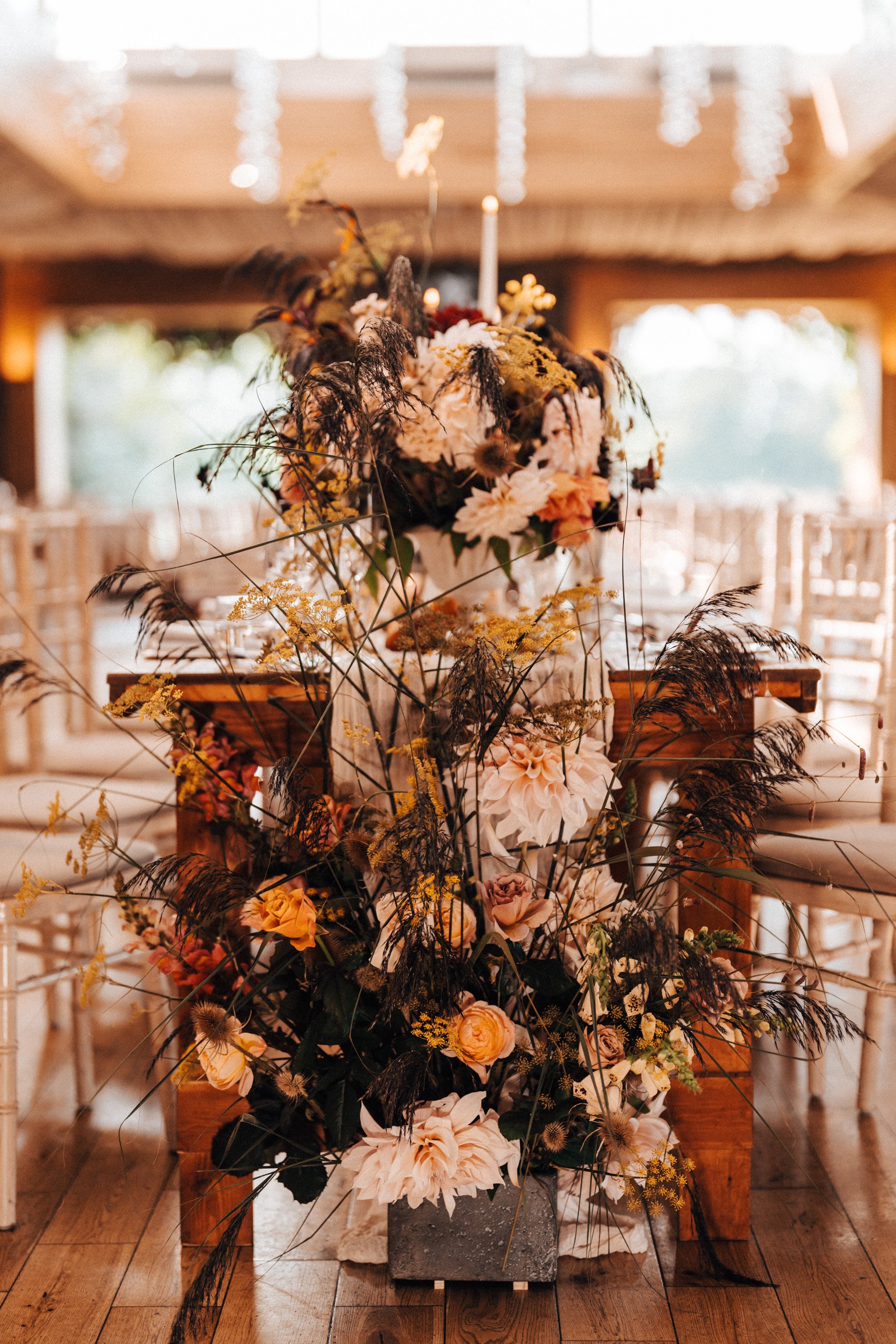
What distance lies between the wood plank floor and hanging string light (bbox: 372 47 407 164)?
7.74 m

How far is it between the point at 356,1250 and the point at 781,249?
9.65m

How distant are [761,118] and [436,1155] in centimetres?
846

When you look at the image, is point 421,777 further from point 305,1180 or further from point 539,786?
point 305,1180

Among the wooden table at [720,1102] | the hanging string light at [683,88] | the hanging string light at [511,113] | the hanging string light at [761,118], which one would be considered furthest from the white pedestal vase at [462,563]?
the hanging string light at [761,118]

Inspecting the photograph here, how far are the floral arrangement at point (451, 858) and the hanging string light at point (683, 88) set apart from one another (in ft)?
24.6

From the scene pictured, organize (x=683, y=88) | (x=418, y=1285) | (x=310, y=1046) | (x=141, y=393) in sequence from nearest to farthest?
(x=310, y=1046) → (x=418, y=1285) → (x=683, y=88) → (x=141, y=393)

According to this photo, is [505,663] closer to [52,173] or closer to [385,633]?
[385,633]

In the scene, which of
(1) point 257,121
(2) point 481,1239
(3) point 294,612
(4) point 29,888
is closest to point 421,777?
(3) point 294,612

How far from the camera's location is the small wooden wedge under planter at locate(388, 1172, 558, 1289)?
1.67m

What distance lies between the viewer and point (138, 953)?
2.52 metres

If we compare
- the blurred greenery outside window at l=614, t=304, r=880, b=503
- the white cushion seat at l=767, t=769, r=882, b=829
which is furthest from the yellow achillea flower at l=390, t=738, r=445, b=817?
the blurred greenery outside window at l=614, t=304, r=880, b=503

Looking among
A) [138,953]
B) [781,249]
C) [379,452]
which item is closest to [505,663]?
[379,452]

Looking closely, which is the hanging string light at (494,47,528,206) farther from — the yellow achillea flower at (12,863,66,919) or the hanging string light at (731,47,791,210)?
the yellow achillea flower at (12,863,66,919)

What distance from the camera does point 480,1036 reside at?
1.51 meters
